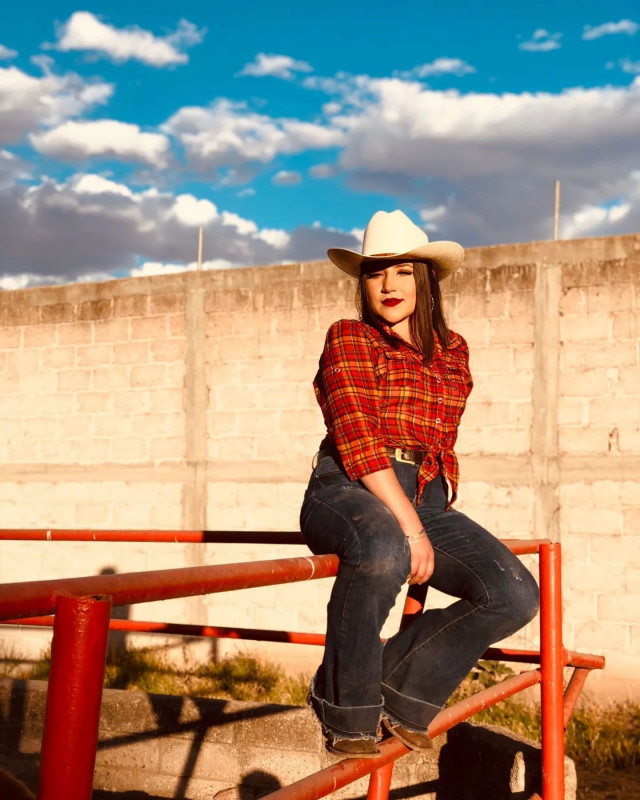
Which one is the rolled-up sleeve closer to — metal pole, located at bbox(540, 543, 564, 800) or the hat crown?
the hat crown

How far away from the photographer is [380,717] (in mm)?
1923

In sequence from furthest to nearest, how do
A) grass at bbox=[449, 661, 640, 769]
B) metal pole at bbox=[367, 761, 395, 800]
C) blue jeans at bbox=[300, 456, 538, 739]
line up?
grass at bbox=[449, 661, 640, 769]
metal pole at bbox=[367, 761, 395, 800]
blue jeans at bbox=[300, 456, 538, 739]

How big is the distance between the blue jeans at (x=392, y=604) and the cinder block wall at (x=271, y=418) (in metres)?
3.34

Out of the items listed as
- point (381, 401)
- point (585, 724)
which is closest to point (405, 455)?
point (381, 401)

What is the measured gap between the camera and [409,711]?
6.54 feet

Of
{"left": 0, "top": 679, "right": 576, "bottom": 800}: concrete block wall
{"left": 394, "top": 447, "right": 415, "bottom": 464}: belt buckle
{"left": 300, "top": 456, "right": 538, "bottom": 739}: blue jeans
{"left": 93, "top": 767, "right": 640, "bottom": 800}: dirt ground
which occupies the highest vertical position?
{"left": 394, "top": 447, "right": 415, "bottom": 464}: belt buckle

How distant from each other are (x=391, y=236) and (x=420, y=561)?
0.89 metres

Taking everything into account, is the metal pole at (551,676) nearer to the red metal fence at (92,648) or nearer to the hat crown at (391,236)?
the red metal fence at (92,648)

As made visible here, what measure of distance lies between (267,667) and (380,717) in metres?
4.13

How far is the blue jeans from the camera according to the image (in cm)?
183

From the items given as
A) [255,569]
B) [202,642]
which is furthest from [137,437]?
[255,569]

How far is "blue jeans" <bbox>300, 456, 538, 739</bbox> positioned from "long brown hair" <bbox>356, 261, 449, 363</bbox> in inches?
14.2

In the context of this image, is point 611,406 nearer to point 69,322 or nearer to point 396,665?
point 396,665

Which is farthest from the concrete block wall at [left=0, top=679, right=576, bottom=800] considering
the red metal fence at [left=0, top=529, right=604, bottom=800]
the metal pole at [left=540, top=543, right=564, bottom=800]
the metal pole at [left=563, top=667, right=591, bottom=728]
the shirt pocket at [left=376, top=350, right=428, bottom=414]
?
the shirt pocket at [left=376, top=350, right=428, bottom=414]
